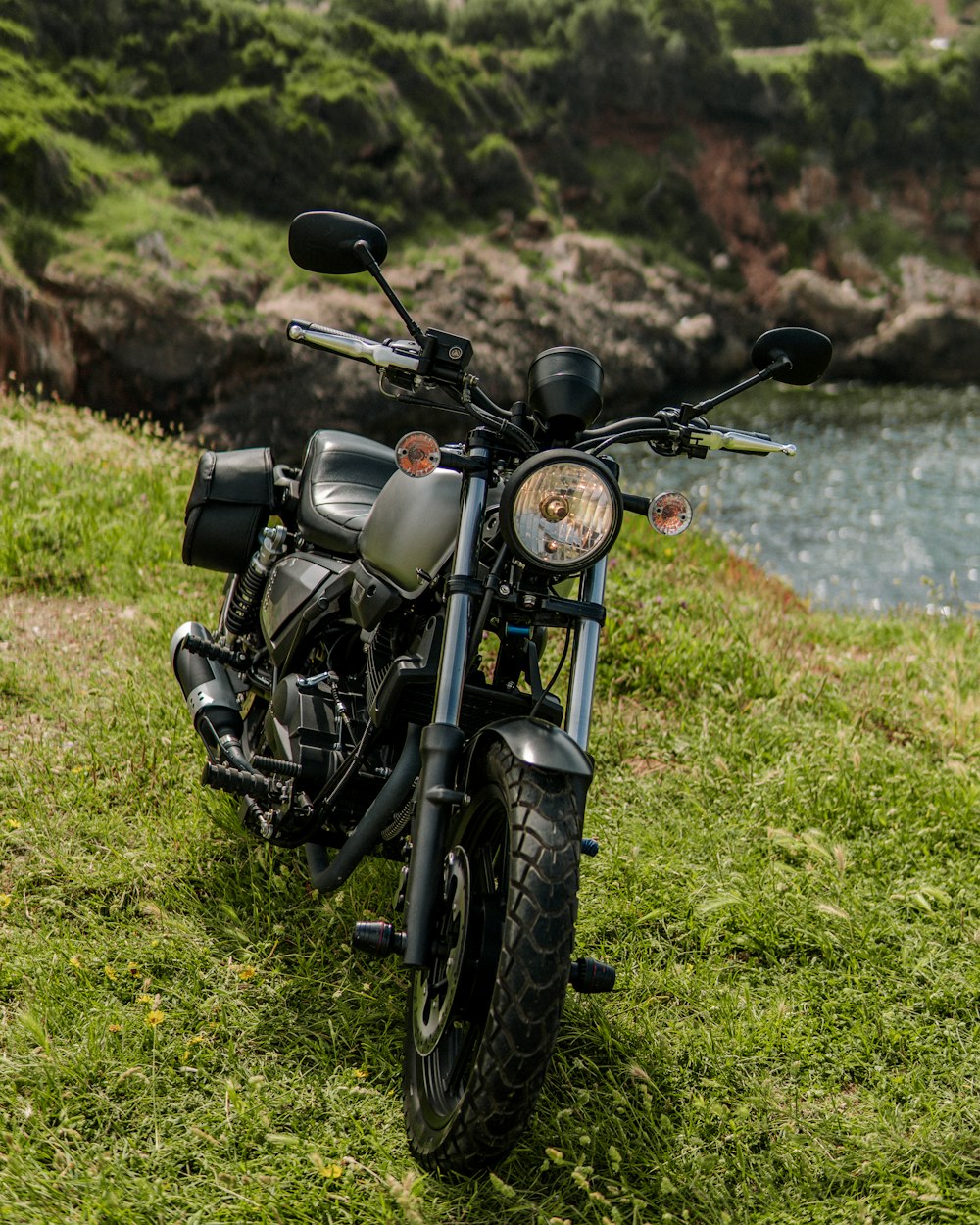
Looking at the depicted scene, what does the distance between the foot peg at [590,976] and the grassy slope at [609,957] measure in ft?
1.30

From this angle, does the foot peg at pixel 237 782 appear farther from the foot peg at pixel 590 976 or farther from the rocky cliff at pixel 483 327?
the rocky cliff at pixel 483 327

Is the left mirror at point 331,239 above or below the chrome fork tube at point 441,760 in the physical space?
above

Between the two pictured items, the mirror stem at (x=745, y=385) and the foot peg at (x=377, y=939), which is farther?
the mirror stem at (x=745, y=385)

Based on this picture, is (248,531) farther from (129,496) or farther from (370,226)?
(129,496)

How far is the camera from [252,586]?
402 cm

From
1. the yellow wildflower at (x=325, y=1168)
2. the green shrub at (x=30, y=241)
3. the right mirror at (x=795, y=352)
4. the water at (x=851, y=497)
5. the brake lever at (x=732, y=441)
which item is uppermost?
the green shrub at (x=30, y=241)

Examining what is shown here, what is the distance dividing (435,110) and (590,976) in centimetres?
3901

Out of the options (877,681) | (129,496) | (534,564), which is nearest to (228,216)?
(129,496)

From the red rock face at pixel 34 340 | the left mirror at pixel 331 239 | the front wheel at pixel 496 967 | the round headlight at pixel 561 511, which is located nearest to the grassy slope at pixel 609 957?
the front wheel at pixel 496 967

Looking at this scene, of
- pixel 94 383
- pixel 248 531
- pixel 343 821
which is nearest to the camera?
pixel 343 821

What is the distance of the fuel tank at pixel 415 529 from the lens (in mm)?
2875

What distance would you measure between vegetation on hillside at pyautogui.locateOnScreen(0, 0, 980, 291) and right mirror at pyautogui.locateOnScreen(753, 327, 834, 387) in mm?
24820

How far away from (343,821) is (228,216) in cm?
3059

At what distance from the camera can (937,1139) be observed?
2.75 m
